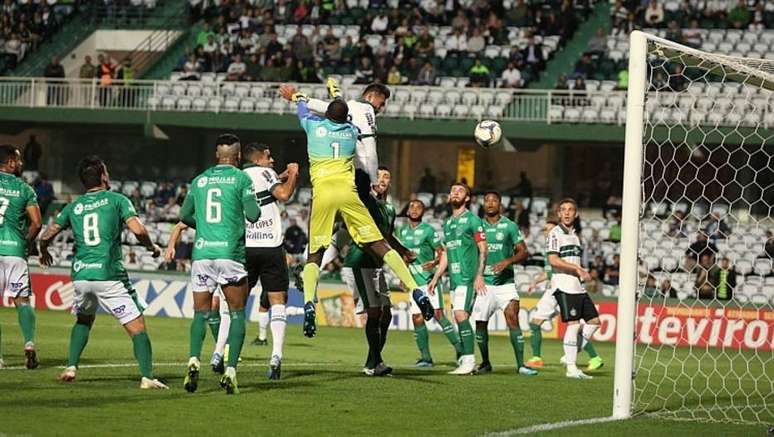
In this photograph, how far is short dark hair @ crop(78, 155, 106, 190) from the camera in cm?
1171

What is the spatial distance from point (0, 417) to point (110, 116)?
25.4 m

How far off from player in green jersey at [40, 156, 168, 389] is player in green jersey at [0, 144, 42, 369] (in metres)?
1.90

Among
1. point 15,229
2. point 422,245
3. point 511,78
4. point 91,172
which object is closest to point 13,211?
point 15,229

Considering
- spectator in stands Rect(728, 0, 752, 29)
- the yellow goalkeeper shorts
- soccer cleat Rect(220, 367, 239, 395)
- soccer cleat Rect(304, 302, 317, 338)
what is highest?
spectator in stands Rect(728, 0, 752, 29)

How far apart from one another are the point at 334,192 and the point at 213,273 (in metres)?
1.69

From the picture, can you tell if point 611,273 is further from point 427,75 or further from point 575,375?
point 575,375

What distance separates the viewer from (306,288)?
1268cm

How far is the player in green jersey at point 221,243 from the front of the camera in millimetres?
11508

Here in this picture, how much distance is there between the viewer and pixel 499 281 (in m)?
16.0

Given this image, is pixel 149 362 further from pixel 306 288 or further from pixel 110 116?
pixel 110 116

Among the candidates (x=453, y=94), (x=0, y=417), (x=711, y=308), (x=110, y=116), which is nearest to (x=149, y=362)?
(x=0, y=417)

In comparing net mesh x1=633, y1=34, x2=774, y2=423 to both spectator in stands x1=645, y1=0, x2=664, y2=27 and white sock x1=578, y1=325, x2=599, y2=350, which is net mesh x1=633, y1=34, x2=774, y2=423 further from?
spectator in stands x1=645, y1=0, x2=664, y2=27

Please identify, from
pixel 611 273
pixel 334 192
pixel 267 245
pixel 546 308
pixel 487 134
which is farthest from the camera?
pixel 611 273

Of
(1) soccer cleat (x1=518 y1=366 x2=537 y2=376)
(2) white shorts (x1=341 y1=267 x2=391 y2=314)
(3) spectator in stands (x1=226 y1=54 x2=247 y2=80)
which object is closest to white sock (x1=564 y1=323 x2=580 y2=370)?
(1) soccer cleat (x1=518 y1=366 x2=537 y2=376)
